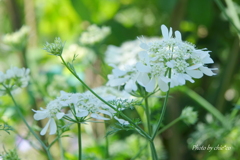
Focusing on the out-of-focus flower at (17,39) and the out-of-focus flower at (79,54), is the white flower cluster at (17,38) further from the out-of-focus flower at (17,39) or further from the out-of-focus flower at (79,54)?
the out-of-focus flower at (79,54)

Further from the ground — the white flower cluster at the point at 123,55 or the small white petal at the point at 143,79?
the white flower cluster at the point at 123,55

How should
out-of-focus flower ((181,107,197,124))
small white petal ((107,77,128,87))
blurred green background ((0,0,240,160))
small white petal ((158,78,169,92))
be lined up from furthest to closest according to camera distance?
blurred green background ((0,0,240,160)), out-of-focus flower ((181,107,197,124)), small white petal ((107,77,128,87)), small white petal ((158,78,169,92))

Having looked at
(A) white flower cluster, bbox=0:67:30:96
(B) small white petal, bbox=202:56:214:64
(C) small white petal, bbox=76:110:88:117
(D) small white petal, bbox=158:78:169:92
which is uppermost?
(A) white flower cluster, bbox=0:67:30:96

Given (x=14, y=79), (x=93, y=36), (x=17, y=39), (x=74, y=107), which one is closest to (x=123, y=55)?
(x=93, y=36)

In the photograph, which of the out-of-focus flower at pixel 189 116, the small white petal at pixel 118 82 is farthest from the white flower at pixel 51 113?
the out-of-focus flower at pixel 189 116

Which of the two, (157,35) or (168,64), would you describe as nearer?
(168,64)

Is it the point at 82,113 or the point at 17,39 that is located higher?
the point at 17,39

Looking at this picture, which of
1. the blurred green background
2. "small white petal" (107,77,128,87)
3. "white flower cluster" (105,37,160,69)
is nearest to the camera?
"small white petal" (107,77,128,87)

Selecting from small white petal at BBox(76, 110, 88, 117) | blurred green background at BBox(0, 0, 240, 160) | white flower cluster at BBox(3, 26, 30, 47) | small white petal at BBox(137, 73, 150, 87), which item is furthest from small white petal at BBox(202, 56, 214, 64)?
white flower cluster at BBox(3, 26, 30, 47)

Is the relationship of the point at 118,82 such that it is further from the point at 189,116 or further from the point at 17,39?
the point at 17,39

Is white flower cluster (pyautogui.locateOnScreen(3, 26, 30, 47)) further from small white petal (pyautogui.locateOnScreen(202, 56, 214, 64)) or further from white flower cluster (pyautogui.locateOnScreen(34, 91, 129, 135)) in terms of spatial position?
small white petal (pyautogui.locateOnScreen(202, 56, 214, 64))

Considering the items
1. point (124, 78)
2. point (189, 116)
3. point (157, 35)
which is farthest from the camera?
point (157, 35)
